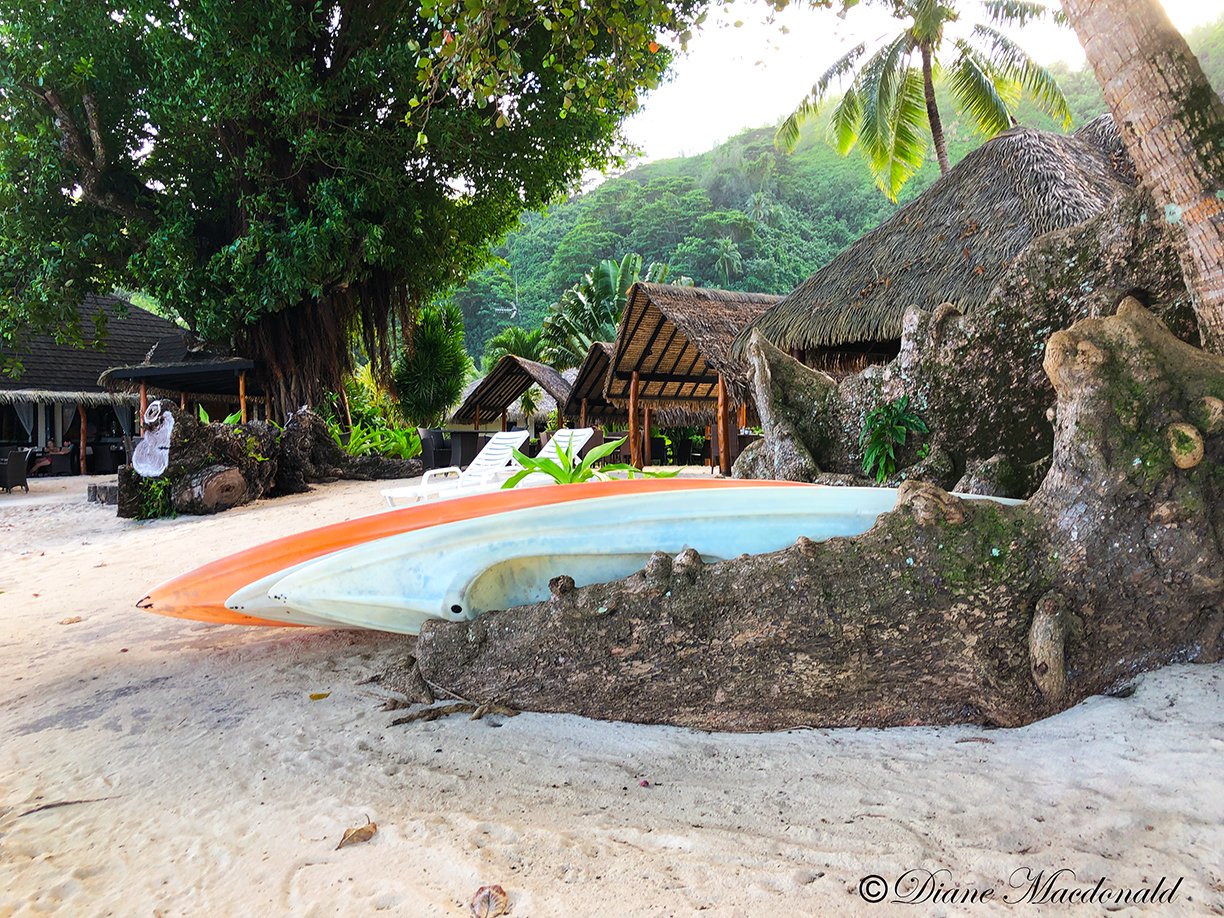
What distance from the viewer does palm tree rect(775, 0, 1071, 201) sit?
1303 centimetres

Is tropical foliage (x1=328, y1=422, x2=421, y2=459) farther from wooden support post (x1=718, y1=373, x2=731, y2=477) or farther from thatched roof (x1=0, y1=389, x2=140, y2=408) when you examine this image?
thatched roof (x1=0, y1=389, x2=140, y2=408)

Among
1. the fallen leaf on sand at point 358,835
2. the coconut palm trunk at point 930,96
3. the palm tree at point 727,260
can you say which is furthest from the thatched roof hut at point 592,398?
the palm tree at point 727,260

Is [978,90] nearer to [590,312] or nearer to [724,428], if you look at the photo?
[724,428]

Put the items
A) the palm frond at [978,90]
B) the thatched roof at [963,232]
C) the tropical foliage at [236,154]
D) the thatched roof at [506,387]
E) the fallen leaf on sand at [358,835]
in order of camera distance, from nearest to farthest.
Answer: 1. the fallen leaf on sand at [358,835]
2. the thatched roof at [963,232]
3. the tropical foliage at [236,154]
4. the palm frond at [978,90]
5. the thatched roof at [506,387]

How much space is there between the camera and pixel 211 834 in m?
1.72

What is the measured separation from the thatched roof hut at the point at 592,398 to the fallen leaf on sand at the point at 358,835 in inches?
526

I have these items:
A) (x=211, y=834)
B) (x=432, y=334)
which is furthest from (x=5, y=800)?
(x=432, y=334)

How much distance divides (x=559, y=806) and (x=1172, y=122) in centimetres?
280

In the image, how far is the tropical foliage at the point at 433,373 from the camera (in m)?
18.1

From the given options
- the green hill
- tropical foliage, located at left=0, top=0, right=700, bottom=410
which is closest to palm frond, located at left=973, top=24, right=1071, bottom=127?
tropical foliage, located at left=0, top=0, right=700, bottom=410

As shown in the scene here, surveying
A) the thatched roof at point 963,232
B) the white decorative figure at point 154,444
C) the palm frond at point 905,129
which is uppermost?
the palm frond at point 905,129

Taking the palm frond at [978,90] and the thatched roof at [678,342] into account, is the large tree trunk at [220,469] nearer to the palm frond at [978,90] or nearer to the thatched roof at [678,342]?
the thatched roof at [678,342]

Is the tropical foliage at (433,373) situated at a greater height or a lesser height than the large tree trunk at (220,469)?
greater

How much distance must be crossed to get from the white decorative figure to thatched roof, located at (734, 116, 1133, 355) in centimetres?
725
